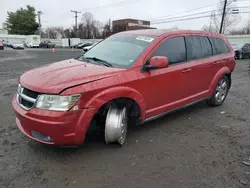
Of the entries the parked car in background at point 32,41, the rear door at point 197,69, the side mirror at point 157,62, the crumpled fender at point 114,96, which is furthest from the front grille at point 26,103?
the parked car in background at point 32,41

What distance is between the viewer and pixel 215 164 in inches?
121

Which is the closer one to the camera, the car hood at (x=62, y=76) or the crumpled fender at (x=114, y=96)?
the car hood at (x=62, y=76)

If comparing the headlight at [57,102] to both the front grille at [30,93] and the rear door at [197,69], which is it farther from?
the rear door at [197,69]

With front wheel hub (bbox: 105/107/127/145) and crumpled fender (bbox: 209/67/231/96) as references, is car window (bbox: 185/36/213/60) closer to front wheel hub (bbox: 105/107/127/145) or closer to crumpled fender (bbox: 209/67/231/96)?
crumpled fender (bbox: 209/67/231/96)

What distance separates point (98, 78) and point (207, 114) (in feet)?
10.2

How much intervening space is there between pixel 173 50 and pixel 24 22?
252ft

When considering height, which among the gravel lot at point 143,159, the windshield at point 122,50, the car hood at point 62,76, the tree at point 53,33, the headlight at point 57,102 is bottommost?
the gravel lot at point 143,159

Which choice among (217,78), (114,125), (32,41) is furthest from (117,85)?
(32,41)

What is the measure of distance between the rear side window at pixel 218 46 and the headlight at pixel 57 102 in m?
3.79

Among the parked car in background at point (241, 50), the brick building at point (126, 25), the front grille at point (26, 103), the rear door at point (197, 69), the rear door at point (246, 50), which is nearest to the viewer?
the front grille at point (26, 103)

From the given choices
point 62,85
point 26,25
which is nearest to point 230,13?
point 62,85

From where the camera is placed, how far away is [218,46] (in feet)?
17.6

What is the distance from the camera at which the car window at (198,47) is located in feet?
14.7

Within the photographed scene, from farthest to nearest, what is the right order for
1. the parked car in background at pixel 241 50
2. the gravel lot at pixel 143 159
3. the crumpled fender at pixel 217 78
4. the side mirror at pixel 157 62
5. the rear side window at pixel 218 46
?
the parked car in background at pixel 241 50, the rear side window at pixel 218 46, the crumpled fender at pixel 217 78, the side mirror at pixel 157 62, the gravel lot at pixel 143 159
